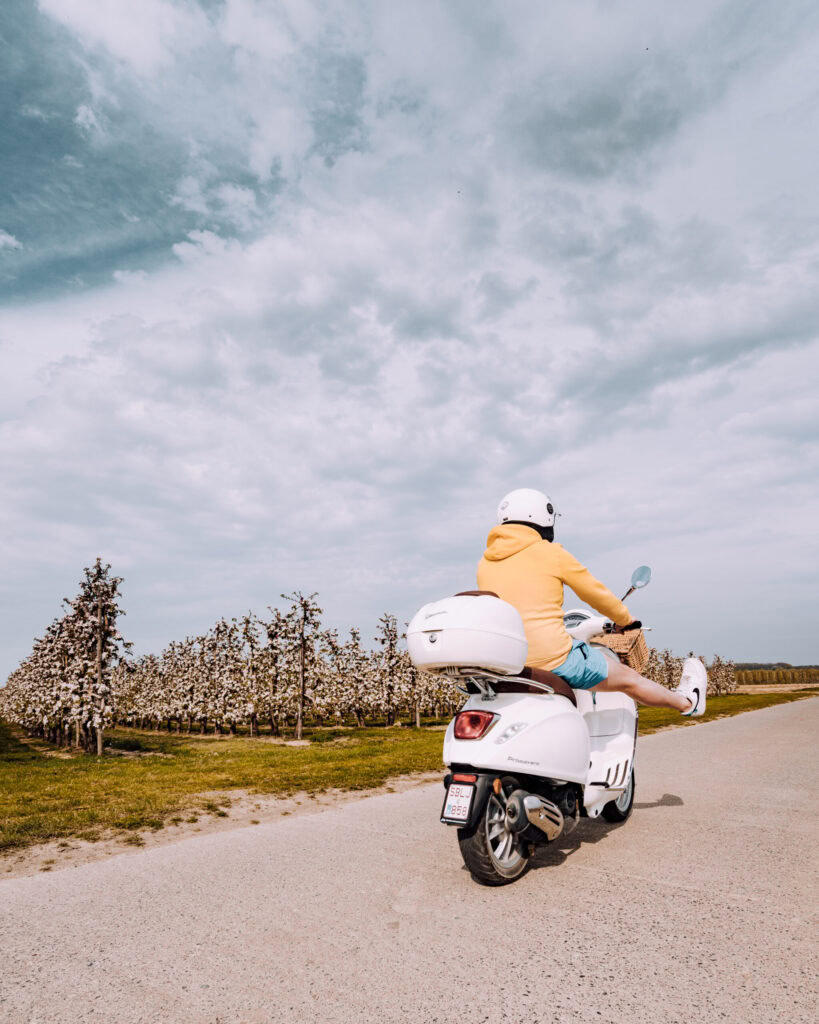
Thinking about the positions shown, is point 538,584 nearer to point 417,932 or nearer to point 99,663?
point 417,932

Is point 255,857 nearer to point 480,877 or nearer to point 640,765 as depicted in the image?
point 480,877

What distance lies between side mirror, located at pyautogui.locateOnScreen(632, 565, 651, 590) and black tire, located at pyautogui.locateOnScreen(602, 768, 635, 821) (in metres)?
1.86

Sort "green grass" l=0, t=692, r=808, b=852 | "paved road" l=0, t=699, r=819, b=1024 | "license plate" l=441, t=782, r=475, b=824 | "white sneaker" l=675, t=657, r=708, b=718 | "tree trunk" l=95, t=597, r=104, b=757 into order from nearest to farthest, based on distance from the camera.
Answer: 1. "paved road" l=0, t=699, r=819, b=1024
2. "license plate" l=441, t=782, r=475, b=824
3. "white sneaker" l=675, t=657, r=708, b=718
4. "green grass" l=0, t=692, r=808, b=852
5. "tree trunk" l=95, t=597, r=104, b=757

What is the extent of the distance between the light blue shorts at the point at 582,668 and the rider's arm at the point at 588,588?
36 centimetres

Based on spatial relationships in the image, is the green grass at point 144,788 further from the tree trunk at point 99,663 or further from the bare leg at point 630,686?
the bare leg at point 630,686

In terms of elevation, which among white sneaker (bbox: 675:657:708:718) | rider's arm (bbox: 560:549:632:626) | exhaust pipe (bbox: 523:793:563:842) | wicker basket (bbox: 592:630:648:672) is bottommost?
exhaust pipe (bbox: 523:793:563:842)

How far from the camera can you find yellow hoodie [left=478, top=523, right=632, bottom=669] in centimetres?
456

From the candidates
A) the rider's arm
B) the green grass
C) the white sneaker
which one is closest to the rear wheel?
the rider's arm

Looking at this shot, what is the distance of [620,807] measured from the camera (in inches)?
231

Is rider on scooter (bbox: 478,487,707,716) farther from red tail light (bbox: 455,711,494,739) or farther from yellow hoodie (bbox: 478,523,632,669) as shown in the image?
red tail light (bbox: 455,711,494,739)

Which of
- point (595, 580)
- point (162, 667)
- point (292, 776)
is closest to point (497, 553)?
point (595, 580)

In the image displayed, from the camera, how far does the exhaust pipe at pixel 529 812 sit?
4.08m

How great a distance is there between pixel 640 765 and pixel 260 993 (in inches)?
351

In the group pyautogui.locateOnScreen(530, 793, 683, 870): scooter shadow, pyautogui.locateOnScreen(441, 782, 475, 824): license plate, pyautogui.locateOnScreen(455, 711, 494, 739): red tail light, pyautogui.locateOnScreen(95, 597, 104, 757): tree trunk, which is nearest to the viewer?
pyautogui.locateOnScreen(441, 782, 475, 824): license plate
